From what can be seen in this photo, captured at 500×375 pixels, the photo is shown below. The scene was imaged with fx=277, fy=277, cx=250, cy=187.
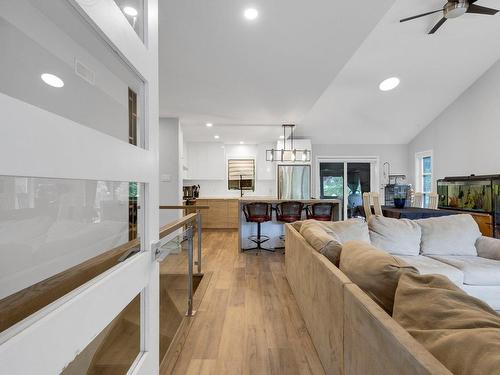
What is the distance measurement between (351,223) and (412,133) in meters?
5.52

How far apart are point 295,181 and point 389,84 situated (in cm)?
276

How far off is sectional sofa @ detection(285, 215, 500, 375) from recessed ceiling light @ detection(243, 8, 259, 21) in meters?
1.96

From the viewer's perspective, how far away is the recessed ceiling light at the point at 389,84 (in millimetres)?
5168

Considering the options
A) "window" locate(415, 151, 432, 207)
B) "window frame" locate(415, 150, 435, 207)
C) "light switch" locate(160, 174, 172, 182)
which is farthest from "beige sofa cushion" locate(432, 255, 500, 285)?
"window frame" locate(415, 150, 435, 207)

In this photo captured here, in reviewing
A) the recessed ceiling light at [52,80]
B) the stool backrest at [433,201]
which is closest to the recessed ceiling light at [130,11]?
the recessed ceiling light at [52,80]

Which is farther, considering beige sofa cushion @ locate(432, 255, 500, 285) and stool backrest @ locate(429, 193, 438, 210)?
stool backrest @ locate(429, 193, 438, 210)

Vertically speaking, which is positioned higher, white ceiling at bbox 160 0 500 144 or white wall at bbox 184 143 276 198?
white ceiling at bbox 160 0 500 144

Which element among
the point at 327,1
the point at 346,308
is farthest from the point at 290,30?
the point at 346,308

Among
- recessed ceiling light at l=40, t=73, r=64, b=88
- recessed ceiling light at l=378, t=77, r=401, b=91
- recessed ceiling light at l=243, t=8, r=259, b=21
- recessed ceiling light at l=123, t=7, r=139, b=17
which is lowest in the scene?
recessed ceiling light at l=40, t=73, r=64, b=88

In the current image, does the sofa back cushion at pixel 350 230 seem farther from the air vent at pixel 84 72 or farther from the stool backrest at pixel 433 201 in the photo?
the stool backrest at pixel 433 201

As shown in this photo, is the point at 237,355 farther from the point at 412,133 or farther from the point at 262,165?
the point at 412,133

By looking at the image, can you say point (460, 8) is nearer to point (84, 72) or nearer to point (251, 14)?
point (251, 14)

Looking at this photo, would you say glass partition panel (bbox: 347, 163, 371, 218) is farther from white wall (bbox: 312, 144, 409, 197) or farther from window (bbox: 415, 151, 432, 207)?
window (bbox: 415, 151, 432, 207)

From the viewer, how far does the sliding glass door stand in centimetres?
763
